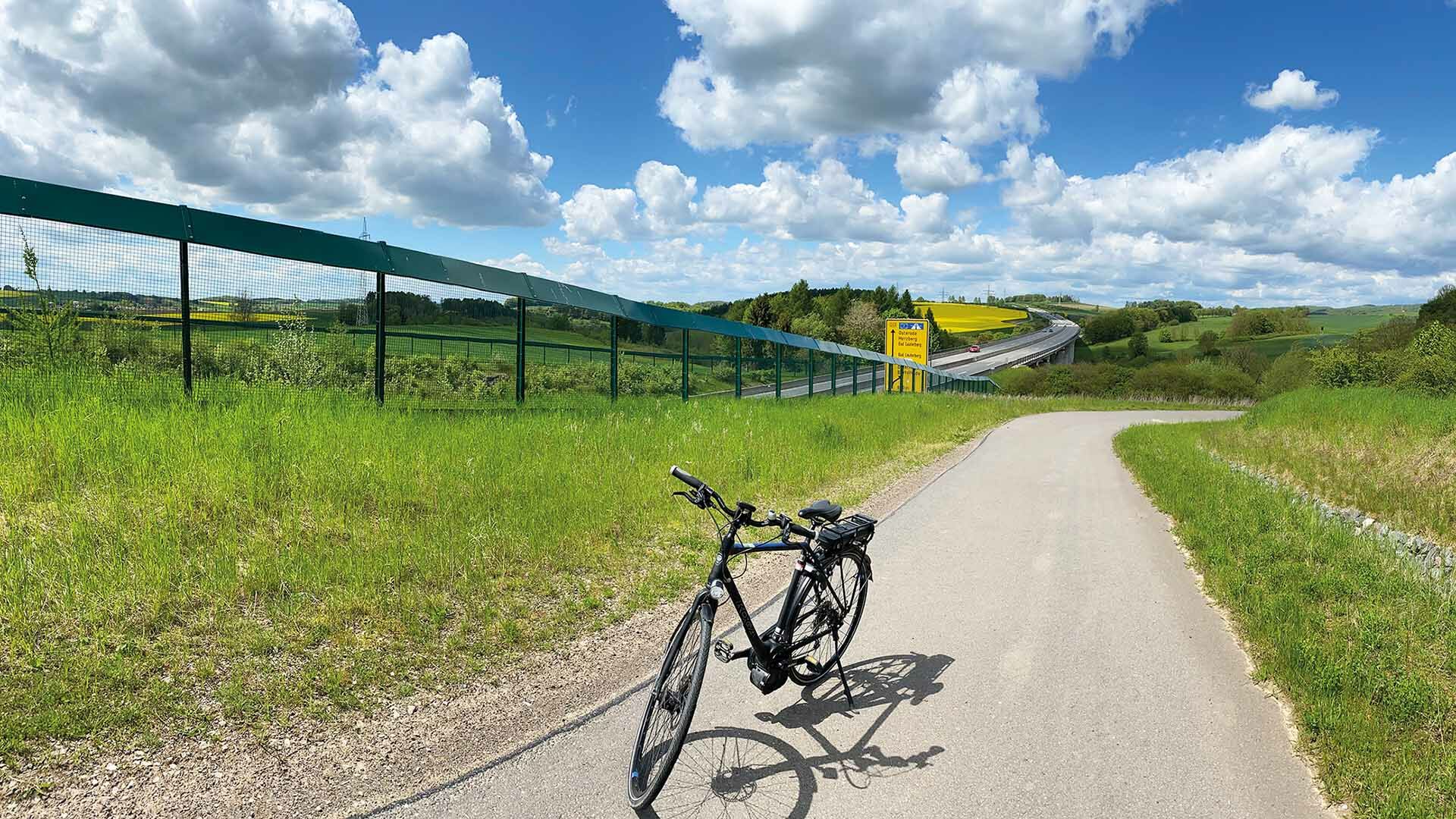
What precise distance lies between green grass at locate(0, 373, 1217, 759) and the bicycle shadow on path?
1.66 meters

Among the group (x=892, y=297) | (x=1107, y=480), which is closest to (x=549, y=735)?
(x=1107, y=480)

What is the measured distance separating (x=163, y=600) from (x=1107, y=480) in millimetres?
13347

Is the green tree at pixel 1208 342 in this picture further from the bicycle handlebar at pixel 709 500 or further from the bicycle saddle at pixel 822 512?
the bicycle handlebar at pixel 709 500

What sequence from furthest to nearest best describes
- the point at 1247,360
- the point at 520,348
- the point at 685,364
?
the point at 1247,360 → the point at 685,364 → the point at 520,348

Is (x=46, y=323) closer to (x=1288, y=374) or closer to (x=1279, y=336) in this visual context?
(x=1288, y=374)

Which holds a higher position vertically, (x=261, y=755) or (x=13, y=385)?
(x=13, y=385)

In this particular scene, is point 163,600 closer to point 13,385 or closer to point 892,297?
point 13,385

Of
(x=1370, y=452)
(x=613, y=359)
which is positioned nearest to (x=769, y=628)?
(x=613, y=359)

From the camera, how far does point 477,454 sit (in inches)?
321

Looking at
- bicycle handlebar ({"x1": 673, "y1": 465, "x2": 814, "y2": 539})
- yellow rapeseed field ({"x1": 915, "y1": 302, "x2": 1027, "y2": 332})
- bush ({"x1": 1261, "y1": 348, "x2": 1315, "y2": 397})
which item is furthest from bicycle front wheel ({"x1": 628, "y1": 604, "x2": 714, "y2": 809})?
yellow rapeseed field ({"x1": 915, "y1": 302, "x2": 1027, "y2": 332})

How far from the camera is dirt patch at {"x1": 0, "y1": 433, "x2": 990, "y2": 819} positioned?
3.32m

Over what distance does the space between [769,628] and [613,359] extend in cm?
1067

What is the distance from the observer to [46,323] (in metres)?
7.32

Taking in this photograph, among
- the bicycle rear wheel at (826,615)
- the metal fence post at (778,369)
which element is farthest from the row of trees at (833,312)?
the bicycle rear wheel at (826,615)
